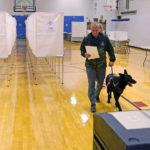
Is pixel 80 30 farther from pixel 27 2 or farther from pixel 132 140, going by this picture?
pixel 132 140

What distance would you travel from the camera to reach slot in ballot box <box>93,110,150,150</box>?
636 millimetres

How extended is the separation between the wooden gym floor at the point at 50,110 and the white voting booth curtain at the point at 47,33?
854mm

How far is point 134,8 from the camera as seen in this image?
44.4 feet

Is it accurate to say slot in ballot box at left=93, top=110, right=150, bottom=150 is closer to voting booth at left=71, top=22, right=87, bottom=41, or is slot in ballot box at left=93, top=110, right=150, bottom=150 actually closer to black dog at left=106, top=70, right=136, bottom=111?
black dog at left=106, top=70, right=136, bottom=111

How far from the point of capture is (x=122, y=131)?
2.28ft

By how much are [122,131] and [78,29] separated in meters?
14.8

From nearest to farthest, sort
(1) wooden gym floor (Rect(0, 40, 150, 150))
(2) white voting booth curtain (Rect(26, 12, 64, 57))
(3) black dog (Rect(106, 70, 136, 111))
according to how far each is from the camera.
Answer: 1. (1) wooden gym floor (Rect(0, 40, 150, 150))
2. (3) black dog (Rect(106, 70, 136, 111))
3. (2) white voting booth curtain (Rect(26, 12, 64, 57))

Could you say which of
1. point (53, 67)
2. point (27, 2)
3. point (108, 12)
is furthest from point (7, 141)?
point (27, 2)

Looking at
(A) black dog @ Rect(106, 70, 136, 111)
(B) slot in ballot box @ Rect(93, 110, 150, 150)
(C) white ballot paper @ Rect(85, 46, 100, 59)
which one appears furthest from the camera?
(C) white ballot paper @ Rect(85, 46, 100, 59)

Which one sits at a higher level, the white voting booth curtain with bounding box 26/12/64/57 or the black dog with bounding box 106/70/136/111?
the white voting booth curtain with bounding box 26/12/64/57

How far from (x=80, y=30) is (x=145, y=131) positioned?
48.6 feet

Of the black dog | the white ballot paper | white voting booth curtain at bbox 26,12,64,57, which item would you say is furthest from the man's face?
white voting booth curtain at bbox 26,12,64,57

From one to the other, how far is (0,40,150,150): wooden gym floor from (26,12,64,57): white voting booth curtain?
0.85m

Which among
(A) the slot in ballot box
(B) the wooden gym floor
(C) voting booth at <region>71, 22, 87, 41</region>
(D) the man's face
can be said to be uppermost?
(C) voting booth at <region>71, 22, 87, 41</region>
